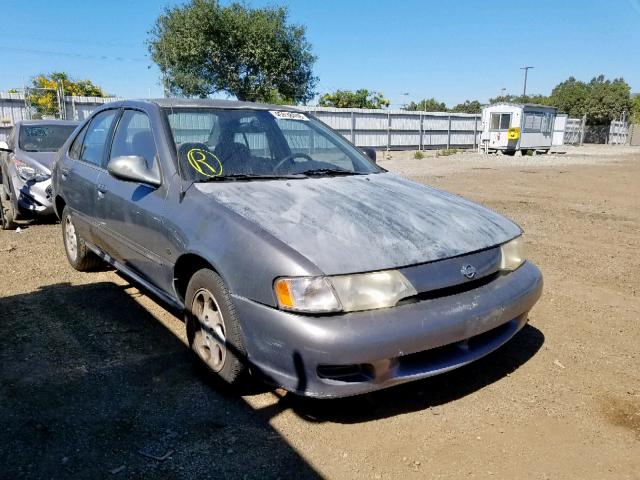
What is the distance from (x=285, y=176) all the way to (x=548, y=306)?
2.46 meters

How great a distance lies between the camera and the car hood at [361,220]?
2.48 metres

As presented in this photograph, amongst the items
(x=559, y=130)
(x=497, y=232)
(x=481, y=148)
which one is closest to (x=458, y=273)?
(x=497, y=232)

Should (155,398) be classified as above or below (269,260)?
below

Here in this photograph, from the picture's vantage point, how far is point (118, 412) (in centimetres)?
274

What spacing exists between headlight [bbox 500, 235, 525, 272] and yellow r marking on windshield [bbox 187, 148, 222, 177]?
5.83 feet

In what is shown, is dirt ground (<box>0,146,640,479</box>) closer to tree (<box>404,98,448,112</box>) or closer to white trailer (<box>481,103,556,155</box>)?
white trailer (<box>481,103,556,155</box>)

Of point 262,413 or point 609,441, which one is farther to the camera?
point 262,413

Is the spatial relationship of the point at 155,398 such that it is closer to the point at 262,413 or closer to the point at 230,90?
the point at 262,413

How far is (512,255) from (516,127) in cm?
2511

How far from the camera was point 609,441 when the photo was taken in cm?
254

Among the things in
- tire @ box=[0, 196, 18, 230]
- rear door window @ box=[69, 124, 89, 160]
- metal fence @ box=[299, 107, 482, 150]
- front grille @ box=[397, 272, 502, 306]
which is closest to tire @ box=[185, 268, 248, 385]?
front grille @ box=[397, 272, 502, 306]

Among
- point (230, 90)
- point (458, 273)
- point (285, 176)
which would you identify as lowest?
point (458, 273)

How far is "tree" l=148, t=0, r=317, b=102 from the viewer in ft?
83.9

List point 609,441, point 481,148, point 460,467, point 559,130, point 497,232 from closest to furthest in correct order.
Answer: point 460,467, point 609,441, point 497,232, point 481,148, point 559,130
